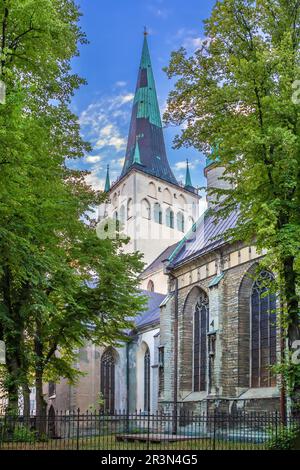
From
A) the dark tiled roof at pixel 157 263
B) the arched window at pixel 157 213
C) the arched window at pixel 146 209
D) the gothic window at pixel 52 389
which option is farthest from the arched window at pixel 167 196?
the gothic window at pixel 52 389

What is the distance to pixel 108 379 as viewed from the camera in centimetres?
3481

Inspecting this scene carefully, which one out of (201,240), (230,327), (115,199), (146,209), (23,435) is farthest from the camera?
(115,199)

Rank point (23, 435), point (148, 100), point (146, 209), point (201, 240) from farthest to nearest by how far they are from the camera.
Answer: point (148, 100) < point (146, 209) < point (201, 240) < point (23, 435)

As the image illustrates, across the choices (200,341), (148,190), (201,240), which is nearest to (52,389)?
(200,341)

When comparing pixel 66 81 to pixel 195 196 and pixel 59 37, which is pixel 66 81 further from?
pixel 195 196

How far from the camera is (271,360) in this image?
2039 centimetres

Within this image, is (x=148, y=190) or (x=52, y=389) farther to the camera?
(x=148, y=190)

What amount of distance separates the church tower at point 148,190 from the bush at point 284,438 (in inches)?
1571

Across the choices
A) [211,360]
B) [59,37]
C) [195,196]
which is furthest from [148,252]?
[59,37]

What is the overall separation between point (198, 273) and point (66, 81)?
1131 centimetres

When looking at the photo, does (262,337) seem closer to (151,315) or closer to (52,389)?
(151,315)

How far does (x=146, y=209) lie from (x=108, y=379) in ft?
73.4

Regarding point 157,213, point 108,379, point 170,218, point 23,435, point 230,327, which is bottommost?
point 108,379

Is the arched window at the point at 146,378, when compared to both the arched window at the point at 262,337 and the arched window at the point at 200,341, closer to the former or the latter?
the arched window at the point at 200,341
